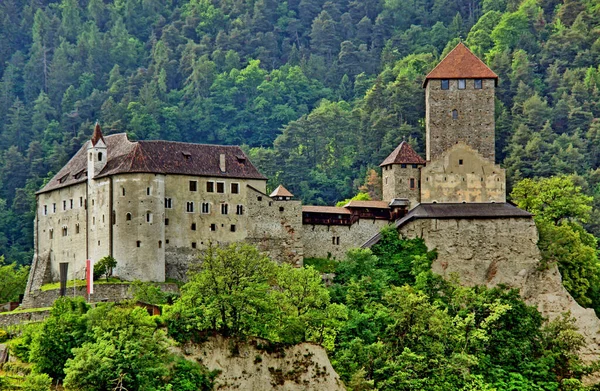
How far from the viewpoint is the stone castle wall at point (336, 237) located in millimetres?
91938

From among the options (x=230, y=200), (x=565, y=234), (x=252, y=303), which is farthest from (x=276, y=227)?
(x=565, y=234)

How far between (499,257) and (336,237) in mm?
10608

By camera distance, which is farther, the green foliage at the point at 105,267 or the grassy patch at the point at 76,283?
the green foliage at the point at 105,267

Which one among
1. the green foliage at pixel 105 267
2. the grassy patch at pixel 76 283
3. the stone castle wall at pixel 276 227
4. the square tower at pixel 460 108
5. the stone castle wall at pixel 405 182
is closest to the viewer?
the grassy patch at pixel 76 283

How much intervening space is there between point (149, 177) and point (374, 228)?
15487mm

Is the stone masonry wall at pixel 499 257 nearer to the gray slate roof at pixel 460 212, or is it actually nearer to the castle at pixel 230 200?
the gray slate roof at pixel 460 212

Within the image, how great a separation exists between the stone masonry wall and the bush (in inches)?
1137

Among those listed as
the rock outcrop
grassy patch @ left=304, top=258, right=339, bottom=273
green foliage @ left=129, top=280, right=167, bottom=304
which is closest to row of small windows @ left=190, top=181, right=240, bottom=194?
grassy patch @ left=304, top=258, right=339, bottom=273

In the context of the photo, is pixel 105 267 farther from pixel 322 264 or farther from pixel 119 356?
pixel 119 356

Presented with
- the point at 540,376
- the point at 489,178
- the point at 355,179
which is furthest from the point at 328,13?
the point at 540,376

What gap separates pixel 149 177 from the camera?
87.7 metres

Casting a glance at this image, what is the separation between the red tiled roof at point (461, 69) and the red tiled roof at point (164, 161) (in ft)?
47.7

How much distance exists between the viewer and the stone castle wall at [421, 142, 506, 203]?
9269cm

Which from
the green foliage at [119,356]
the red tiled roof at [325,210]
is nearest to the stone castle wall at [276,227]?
the red tiled roof at [325,210]
